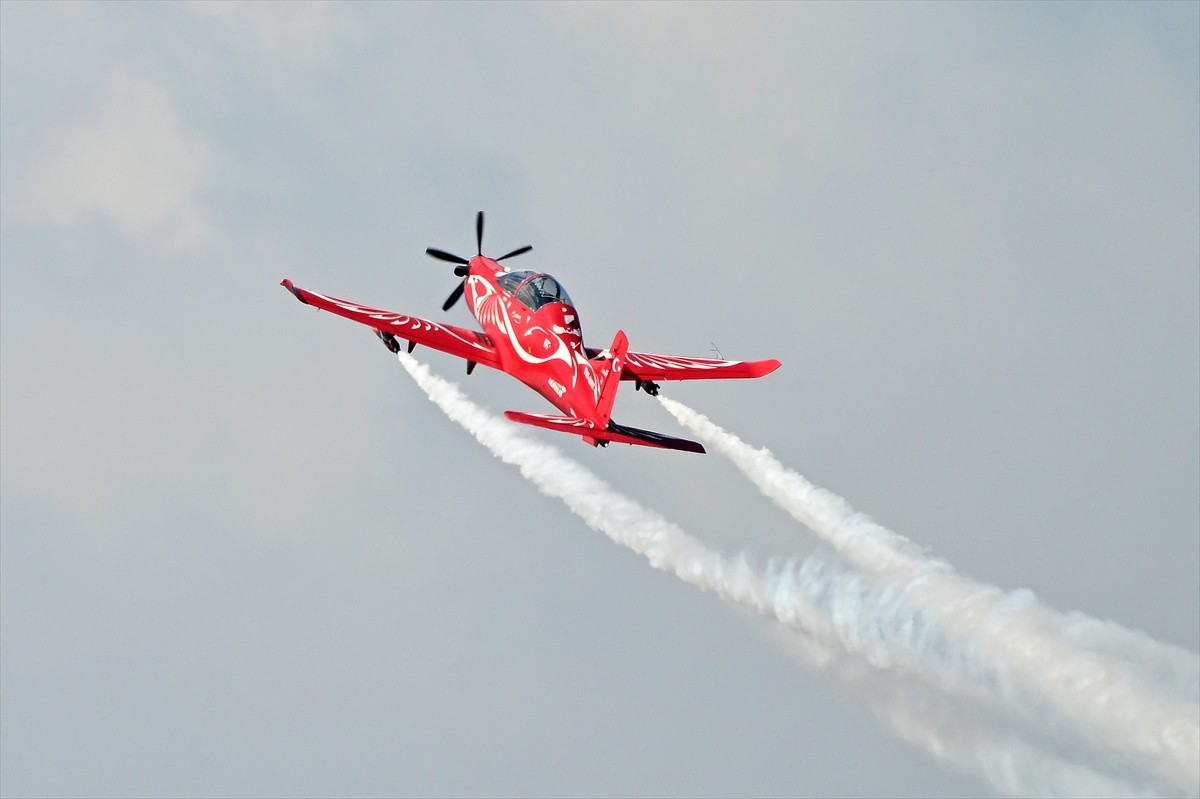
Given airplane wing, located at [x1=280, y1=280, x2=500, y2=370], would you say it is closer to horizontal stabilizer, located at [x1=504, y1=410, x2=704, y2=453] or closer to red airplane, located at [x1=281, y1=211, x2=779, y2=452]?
red airplane, located at [x1=281, y1=211, x2=779, y2=452]

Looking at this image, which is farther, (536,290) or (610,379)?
(536,290)

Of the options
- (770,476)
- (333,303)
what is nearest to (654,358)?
(770,476)

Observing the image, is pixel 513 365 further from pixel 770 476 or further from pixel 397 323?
pixel 770 476

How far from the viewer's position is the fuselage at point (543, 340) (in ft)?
159

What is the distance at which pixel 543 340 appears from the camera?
51094 millimetres

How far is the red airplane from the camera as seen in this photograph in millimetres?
48531

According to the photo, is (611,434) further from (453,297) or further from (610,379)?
(453,297)

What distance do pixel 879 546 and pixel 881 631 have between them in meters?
2.24

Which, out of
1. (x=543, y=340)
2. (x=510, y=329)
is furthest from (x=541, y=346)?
(x=510, y=329)

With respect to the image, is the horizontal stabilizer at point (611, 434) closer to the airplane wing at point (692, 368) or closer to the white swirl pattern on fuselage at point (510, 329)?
the white swirl pattern on fuselage at point (510, 329)

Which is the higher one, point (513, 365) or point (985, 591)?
point (513, 365)

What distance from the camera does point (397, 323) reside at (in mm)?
52344

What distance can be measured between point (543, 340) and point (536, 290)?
191 cm

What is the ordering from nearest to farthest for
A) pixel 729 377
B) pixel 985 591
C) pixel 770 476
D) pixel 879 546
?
pixel 985 591, pixel 879 546, pixel 770 476, pixel 729 377
